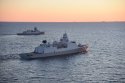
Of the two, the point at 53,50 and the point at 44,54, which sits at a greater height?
the point at 53,50

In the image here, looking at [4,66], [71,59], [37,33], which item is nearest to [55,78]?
[4,66]

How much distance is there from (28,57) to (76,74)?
18.8 meters

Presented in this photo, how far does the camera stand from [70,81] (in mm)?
46562

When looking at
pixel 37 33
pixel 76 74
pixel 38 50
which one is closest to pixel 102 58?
pixel 38 50

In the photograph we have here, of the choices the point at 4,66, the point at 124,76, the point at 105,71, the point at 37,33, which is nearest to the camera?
the point at 124,76

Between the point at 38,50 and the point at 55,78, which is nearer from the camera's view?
the point at 55,78

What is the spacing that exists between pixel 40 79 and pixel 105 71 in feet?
38.7

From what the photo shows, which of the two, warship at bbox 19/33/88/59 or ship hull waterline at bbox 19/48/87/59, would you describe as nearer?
ship hull waterline at bbox 19/48/87/59

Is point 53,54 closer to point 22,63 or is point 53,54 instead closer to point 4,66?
point 22,63

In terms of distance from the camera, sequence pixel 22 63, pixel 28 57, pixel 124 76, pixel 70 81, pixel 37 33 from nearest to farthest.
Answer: pixel 70 81, pixel 124 76, pixel 22 63, pixel 28 57, pixel 37 33

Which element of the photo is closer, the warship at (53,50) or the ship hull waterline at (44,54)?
the ship hull waterline at (44,54)

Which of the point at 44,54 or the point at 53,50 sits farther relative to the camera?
the point at 53,50

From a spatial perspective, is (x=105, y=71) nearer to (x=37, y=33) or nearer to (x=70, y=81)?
(x=70, y=81)

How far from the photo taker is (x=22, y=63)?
6256cm
